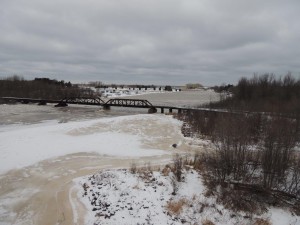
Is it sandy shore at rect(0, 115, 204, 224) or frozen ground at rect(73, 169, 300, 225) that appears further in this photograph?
sandy shore at rect(0, 115, 204, 224)

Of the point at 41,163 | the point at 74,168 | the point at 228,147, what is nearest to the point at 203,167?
the point at 228,147

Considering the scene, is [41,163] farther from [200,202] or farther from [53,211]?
[200,202]

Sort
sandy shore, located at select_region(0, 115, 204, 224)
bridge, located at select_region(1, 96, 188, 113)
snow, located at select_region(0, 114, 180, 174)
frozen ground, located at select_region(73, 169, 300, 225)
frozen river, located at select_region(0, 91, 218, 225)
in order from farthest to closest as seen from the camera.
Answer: bridge, located at select_region(1, 96, 188, 113) → snow, located at select_region(0, 114, 180, 174) → frozen river, located at select_region(0, 91, 218, 225) → sandy shore, located at select_region(0, 115, 204, 224) → frozen ground, located at select_region(73, 169, 300, 225)

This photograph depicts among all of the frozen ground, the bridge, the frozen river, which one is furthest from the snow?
the bridge

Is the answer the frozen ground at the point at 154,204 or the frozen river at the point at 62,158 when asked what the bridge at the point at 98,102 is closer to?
the frozen river at the point at 62,158

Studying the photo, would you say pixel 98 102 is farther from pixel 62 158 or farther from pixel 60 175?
pixel 60 175

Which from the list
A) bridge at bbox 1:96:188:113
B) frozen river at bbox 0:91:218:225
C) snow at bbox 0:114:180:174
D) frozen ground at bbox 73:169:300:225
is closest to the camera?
frozen ground at bbox 73:169:300:225

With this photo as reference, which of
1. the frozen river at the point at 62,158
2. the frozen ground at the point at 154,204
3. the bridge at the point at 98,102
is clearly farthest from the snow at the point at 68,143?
the bridge at the point at 98,102

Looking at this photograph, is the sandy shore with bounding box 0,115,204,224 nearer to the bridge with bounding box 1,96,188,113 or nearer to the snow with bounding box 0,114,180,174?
the snow with bounding box 0,114,180,174
